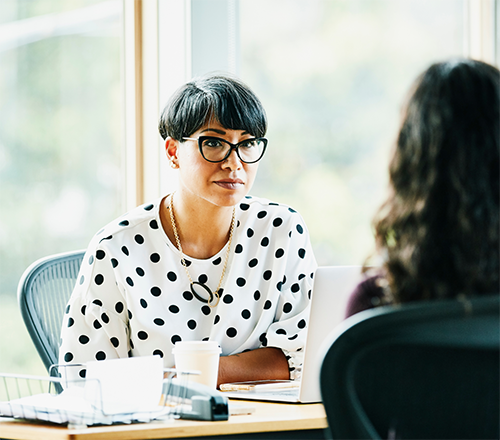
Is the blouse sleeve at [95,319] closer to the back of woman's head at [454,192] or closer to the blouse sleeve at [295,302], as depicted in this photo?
the blouse sleeve at [295,302]

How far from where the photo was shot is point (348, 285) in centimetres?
120

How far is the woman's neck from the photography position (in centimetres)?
183

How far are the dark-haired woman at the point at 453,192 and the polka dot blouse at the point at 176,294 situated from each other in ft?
2.79

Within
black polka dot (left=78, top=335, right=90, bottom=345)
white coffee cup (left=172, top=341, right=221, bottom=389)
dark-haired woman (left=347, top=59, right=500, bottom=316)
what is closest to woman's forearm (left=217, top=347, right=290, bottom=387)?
white coffee cup (left=172, top=341, right=221, bottom=389)

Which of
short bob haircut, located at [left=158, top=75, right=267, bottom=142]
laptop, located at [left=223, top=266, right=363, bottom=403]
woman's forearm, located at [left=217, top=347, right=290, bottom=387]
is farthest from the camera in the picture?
short bob haircut, located at [left=158, top=75, right=267, bottom=142]

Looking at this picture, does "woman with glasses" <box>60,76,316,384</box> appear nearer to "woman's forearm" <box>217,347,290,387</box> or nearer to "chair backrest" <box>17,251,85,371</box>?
"woman's forearm" <box>217,347,290,387</box>

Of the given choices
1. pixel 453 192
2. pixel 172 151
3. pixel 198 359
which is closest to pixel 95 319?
pixel 198 359

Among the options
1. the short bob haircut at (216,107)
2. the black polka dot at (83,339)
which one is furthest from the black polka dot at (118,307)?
the short bob haircut at (216,107)

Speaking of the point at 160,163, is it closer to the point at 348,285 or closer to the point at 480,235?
the point at 348,285

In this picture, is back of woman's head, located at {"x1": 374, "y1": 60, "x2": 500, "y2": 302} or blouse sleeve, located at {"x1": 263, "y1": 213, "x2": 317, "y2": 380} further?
blouse sleeve, located at {"x1": 263, "y1": 213, "x2": 317, "y2": 380}

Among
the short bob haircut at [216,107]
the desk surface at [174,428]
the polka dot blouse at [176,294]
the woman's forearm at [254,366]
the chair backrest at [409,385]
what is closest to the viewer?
the chair backrest at [409,385]

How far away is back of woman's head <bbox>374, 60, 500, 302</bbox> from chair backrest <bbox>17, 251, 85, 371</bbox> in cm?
127

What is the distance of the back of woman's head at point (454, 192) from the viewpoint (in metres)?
0.76

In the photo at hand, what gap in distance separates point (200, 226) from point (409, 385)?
48.0 inches
